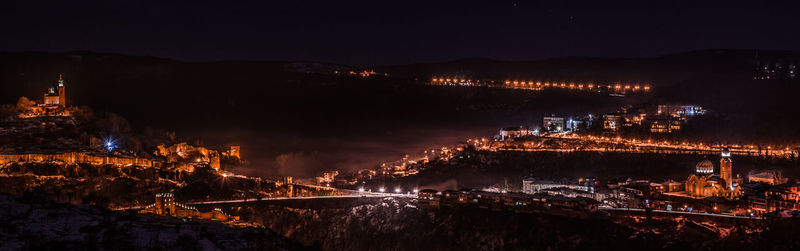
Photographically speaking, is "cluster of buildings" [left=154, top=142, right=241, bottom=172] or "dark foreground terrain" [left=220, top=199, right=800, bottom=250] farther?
"cluster of buildings" [left=154, top=142, right=241, bottom=172]

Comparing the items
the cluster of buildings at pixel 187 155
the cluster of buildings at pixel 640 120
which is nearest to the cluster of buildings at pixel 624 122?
the cluster of buildings at pixel 640 120

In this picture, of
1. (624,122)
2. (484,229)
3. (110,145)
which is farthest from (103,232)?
(624,122)

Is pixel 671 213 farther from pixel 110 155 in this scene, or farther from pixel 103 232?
A: pixel 110 155

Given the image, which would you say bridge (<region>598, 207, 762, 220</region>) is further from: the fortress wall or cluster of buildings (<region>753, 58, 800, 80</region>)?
cluster of buildings (<region>753, 58, 800, 80</region>)

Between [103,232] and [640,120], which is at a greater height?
[640,120]

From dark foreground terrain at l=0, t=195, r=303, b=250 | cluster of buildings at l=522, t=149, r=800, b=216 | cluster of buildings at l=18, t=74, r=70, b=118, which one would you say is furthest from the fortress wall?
dark foreground terrain at l=0, t=195, r=303, b=250

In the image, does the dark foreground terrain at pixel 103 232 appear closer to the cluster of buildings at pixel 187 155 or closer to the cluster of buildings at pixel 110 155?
the cluster of buildings at pixel 110 155

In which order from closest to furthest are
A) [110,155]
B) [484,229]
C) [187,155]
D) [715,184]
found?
[484,229] < [715,184] < [110,155] < [187,155]

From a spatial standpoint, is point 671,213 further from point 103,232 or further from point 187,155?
point 187,155

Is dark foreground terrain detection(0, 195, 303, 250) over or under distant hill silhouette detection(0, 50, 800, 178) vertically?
under

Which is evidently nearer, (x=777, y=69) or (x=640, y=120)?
(x=640, y=120)

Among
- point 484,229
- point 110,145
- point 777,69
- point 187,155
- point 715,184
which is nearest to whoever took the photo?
point 484,229

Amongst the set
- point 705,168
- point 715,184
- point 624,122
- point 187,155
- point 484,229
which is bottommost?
point 484,229
